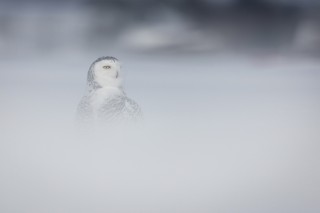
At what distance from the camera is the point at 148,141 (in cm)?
113

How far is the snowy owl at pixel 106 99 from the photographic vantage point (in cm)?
112

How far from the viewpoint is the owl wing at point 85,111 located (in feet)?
3.69

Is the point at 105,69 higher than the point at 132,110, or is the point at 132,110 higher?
the point at 105,69

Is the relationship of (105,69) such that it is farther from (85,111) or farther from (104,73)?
(85,111)

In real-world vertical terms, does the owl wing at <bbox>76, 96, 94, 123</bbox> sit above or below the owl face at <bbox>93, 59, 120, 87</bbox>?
below

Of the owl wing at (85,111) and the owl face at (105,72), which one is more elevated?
the owl face at (105,72)

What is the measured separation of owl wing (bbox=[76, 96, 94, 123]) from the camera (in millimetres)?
1125

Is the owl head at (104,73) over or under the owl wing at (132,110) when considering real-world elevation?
over

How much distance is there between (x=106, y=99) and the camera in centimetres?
112

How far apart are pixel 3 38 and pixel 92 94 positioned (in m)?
0.42

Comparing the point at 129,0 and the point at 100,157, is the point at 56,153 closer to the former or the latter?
the point at 100,157

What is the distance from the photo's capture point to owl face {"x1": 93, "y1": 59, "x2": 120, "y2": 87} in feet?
3.74

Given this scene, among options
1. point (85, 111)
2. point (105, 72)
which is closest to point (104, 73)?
point (105, 72)

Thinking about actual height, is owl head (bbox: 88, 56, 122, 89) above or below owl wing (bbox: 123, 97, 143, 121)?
above
